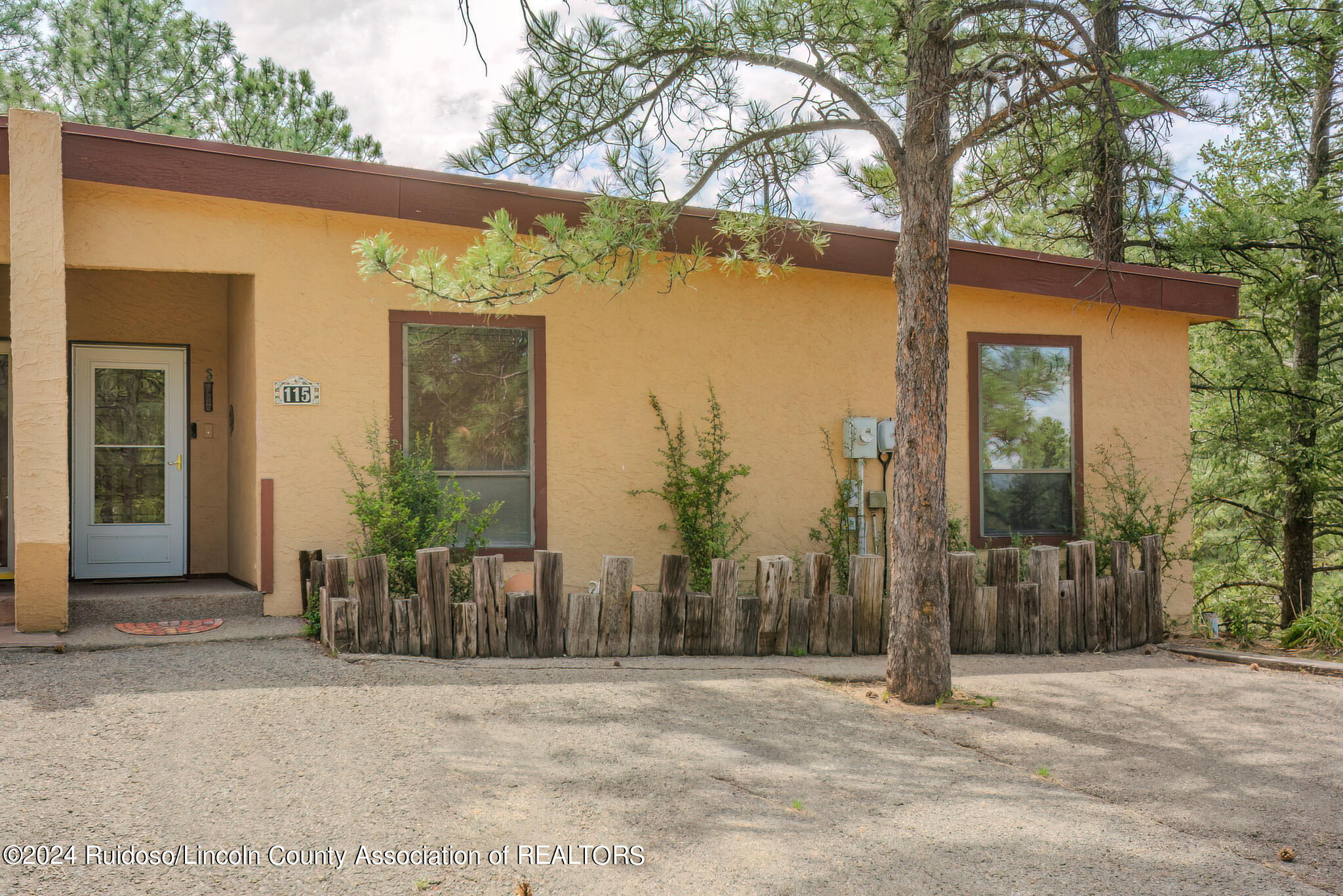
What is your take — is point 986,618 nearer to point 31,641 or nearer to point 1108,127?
point 1108,127

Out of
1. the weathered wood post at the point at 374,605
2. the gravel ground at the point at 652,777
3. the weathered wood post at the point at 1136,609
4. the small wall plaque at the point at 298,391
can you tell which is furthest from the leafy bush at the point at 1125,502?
the small wall plaque at the point at 298,391

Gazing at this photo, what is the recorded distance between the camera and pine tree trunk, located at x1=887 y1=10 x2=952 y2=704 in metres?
5.02

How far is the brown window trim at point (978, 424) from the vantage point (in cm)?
820

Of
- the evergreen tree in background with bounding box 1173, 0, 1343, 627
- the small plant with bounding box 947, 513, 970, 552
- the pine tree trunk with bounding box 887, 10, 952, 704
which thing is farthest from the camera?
the evergreen tree in background with bounding box 1173, 0, 1343, 627

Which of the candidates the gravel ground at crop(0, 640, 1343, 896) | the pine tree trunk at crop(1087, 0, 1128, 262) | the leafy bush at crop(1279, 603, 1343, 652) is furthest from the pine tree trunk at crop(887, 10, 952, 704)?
the leafy bush at crop(1279, 603, 1343, 652)

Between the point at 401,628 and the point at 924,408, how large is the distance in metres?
3.40

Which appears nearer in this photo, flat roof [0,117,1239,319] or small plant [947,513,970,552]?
flat roof [0,117,1239,319]

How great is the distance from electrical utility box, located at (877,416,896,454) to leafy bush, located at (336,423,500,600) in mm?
3312

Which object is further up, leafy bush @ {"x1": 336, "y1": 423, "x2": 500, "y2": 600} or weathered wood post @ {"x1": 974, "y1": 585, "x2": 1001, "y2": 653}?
leafy bush @ {"x1": 336, "y1": 423, "x2": 500, "y2": 600}

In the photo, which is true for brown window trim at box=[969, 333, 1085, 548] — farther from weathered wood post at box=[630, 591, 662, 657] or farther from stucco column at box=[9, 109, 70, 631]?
stucco column at box=[9, 109, 70, 631]

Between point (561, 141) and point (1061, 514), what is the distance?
582cm

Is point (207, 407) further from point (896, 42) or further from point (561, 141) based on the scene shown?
point (896, 42)

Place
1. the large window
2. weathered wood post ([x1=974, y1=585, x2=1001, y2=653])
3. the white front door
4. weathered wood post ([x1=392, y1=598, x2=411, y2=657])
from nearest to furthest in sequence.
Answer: weathered wood post ([x1=392, y1=598, x2=411, y2=657]) → weathered wood post ([x1=974, y1=585, x2=1001, y2=653]) → the large window → the white front door

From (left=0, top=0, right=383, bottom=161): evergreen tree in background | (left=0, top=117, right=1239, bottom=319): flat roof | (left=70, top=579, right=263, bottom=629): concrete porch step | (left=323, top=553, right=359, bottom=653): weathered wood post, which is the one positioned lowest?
(left=70, top=579, right=263, bottom=629): concrete porch step
